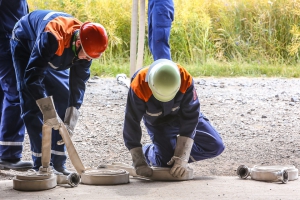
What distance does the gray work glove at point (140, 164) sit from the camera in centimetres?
389

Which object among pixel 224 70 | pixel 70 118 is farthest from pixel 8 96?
pixel 224 70

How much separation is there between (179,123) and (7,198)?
130 centimetres

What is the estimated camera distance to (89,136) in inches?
225

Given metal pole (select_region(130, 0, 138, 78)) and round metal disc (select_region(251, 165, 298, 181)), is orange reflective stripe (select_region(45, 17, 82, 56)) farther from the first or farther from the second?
metal pole (select_region(130, 0, 138, 78))

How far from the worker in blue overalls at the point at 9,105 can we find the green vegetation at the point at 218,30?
3.64 metres

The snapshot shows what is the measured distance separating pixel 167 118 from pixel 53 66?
831 mm

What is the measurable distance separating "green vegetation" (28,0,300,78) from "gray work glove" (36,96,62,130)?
445cm

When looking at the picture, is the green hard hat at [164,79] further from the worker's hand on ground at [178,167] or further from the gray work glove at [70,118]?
the gray work glove at [70,118]

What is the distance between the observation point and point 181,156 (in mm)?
3898

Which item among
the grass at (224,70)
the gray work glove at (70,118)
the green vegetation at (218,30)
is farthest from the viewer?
the green vegetation at (218,30)

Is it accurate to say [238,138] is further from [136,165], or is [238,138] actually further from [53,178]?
[53,178]

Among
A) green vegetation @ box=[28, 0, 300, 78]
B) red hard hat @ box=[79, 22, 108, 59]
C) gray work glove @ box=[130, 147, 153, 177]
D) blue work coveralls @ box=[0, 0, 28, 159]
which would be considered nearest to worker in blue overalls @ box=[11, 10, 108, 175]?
red hard hat @ box=[79, 22, 108, 59]

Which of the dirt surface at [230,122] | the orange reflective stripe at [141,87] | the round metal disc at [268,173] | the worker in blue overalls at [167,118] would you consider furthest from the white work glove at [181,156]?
the dirt surface at [230,122]

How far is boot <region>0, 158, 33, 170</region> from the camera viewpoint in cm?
444
